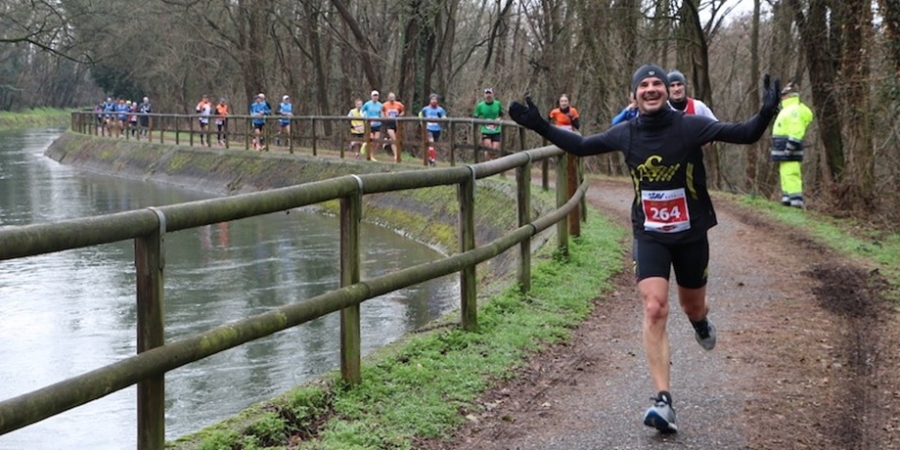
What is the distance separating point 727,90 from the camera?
38500 millimetres

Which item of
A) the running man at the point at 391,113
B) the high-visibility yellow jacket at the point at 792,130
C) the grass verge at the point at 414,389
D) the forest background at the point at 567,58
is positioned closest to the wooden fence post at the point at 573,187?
the grass verge at the point at 414,389

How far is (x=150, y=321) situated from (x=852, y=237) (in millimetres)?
11000

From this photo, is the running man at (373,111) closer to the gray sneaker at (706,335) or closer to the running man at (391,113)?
the running man at (391,113)

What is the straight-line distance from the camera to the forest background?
16.2 meters

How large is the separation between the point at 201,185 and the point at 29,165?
13.8 metres

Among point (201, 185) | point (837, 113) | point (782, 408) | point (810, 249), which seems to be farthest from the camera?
point (201, 185)

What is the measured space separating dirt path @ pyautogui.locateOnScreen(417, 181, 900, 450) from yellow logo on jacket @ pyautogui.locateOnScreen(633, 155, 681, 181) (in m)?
1.24

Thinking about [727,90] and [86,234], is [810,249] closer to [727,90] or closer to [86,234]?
[86,234]

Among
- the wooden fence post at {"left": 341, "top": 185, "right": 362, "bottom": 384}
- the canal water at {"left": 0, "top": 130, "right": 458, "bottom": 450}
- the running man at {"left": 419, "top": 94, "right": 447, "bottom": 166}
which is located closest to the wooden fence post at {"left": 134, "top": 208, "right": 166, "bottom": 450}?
the wooden fence post at {"left": 341, "top": 185, "right": 362, "bottom": 384}

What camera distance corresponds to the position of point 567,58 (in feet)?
114

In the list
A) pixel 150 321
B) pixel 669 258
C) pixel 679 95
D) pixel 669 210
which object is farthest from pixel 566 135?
pixel 679 95

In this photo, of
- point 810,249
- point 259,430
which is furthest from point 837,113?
point 259,430

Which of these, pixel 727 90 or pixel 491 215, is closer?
pixel 491 215

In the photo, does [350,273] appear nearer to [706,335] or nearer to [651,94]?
[651,94]
